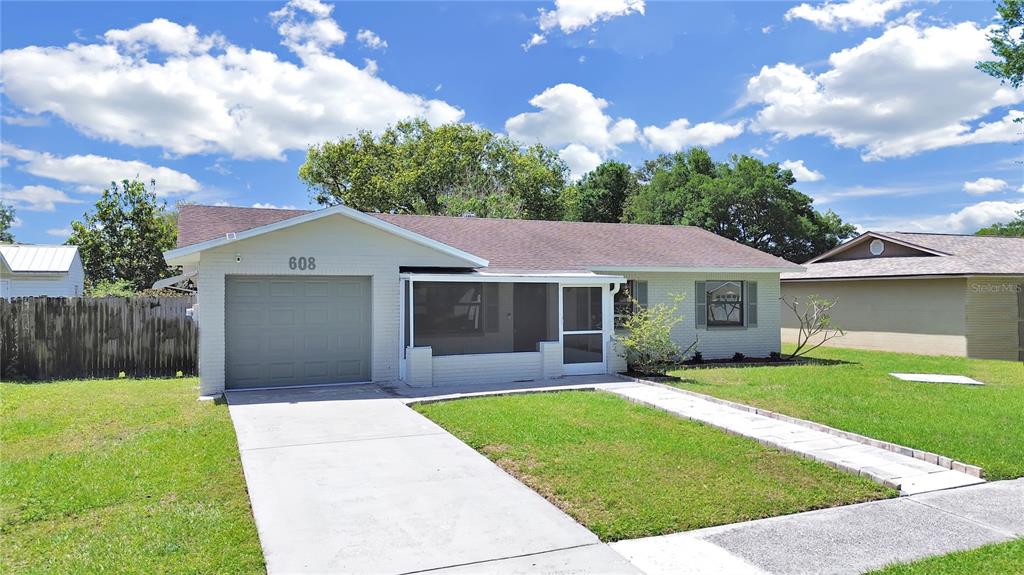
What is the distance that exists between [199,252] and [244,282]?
3.37 feet

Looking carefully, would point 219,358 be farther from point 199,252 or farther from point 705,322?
point 705,322

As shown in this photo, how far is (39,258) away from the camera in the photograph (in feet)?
81.9

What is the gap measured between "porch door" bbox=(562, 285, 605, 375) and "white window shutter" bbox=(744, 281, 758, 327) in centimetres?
466

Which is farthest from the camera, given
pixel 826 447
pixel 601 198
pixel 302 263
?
pixel 601 198

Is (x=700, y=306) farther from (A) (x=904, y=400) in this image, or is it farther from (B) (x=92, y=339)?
(B) (x=92, y=339)

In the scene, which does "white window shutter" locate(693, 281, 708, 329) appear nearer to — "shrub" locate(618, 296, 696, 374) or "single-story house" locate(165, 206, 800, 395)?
"single-story house" locate(165, 206, 800, 395)

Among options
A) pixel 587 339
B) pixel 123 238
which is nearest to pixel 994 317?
pixel 587 339

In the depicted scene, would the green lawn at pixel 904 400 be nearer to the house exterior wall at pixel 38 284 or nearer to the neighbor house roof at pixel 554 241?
the neighbor house roof at pixel 554 241

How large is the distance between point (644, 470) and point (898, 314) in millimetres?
16805

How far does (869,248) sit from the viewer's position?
70.2 feet

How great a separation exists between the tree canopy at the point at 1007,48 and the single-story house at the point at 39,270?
34312mm

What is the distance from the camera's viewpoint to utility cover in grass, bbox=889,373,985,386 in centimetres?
1252

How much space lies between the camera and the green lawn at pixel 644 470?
519cm

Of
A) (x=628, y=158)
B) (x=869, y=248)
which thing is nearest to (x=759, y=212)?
(x=628, y=158)
